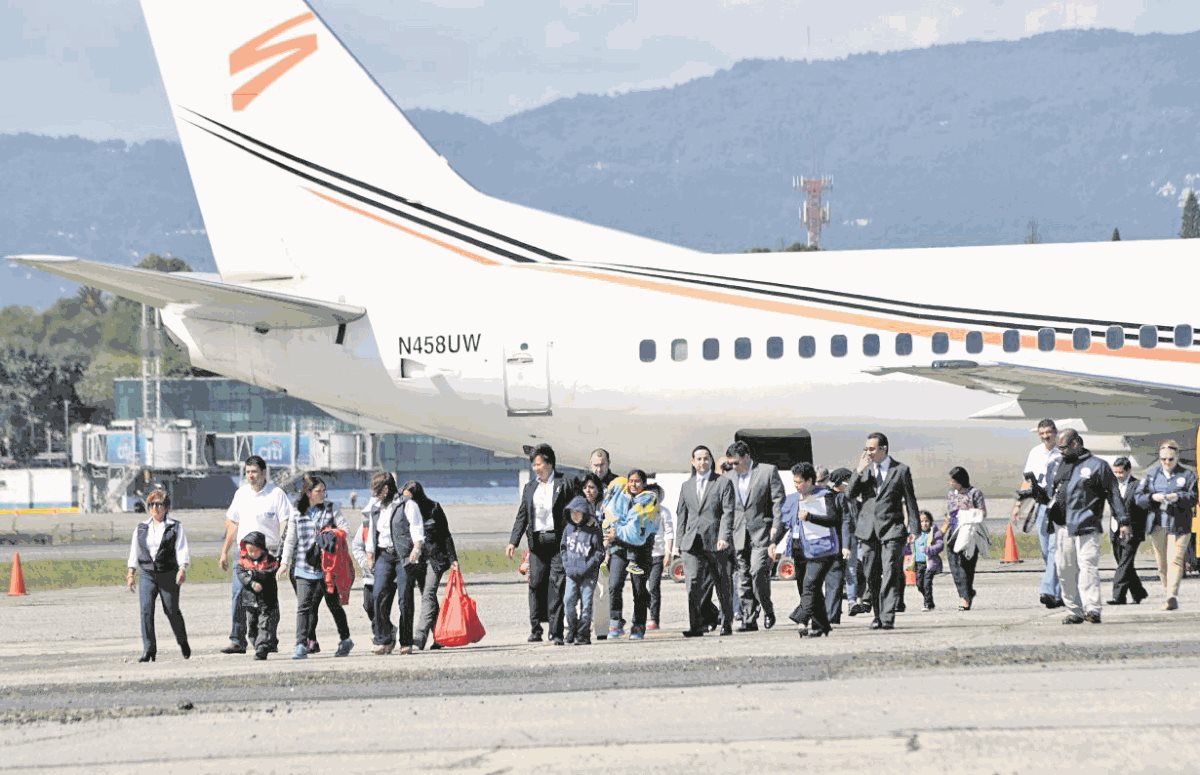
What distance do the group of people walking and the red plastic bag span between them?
8.2 inches

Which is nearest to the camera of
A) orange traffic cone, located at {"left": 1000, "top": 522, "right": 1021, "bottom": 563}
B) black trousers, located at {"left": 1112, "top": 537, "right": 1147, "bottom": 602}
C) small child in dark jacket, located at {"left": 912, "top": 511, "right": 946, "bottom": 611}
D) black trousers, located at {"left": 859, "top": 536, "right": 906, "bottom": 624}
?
black trousers, located at {"left": 859, "top": 536, "right": 906, "bottom": 624}

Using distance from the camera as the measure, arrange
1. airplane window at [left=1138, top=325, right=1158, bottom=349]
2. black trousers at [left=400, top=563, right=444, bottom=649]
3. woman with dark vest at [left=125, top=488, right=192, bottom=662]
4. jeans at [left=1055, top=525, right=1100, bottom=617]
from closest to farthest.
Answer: jeans at [left=1055, top=525, right=1100, bottom=617] → black trousers at [left=400, top=563, right=444, bottom=649] → woman with dark vest at [left=125, top=488, right=192, bottom=662] → airplane window at [left=1138, top=325, right=1158, bottom=349]

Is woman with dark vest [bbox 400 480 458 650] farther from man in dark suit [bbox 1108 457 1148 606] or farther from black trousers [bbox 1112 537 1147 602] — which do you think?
black trousers [bbox 1112 537 1147 602]

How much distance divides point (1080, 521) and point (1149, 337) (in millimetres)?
9269

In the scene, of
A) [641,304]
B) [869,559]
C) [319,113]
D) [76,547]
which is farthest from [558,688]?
[76,547]

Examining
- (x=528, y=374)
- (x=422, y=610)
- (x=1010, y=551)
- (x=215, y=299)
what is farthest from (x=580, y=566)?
(x=1010, y=551)

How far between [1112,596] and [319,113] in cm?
1545

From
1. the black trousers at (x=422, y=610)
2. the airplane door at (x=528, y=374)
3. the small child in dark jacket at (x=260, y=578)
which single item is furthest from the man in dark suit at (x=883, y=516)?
the airplane door at (x=528, y=374)

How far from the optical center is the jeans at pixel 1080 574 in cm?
1873

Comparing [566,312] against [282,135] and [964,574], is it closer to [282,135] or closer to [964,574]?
[282,135]

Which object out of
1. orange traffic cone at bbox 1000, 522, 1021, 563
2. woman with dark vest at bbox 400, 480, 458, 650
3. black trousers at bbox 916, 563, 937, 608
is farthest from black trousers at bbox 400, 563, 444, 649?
orange traffic cone at bbox 1000, 522, 1021, 563

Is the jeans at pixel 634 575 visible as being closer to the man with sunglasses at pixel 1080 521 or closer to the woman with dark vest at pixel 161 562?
the man with sunglasses at pixel 1080 521

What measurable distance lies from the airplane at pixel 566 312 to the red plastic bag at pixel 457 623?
31.5 ft

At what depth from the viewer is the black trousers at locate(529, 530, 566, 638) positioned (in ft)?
64.0
